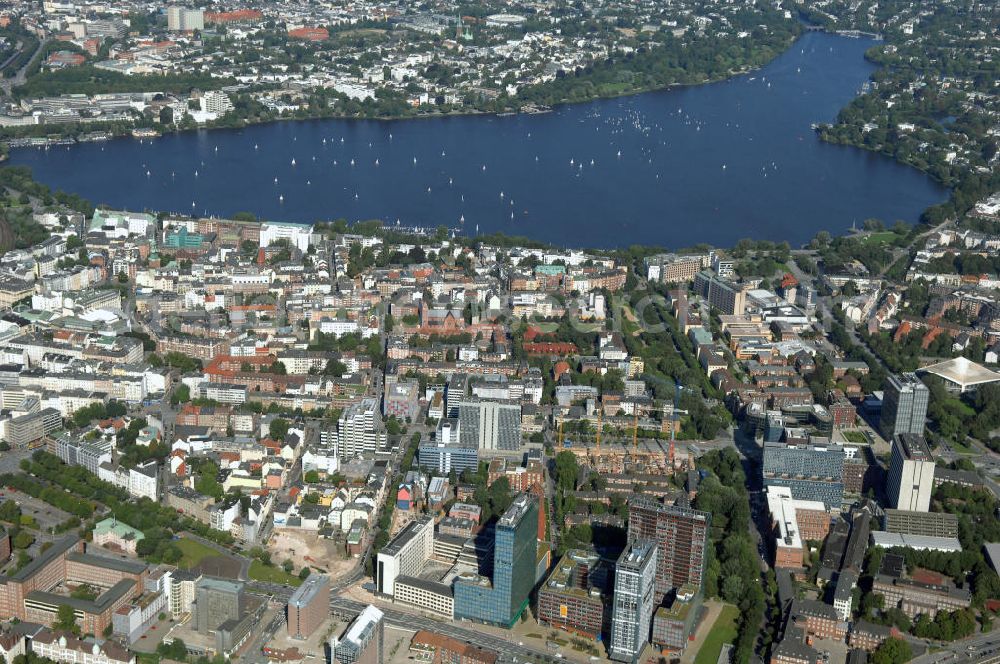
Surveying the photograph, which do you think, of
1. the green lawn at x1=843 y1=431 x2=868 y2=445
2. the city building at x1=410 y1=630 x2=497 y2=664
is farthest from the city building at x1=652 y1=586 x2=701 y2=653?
the green lawn at x1=843 y1=431 x2=868 y2=445

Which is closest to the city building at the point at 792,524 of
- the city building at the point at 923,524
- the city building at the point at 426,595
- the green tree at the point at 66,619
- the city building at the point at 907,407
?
the city building at the point at 923,524

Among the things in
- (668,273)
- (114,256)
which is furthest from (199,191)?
(668,273)

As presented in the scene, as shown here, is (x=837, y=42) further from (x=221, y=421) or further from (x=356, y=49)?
(x=221, y=421)

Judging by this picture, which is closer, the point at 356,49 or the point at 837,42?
the point at 356,49

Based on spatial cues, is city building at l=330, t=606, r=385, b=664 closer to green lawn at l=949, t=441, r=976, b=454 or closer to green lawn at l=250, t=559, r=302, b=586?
green lawn at l=250, t=559, r=302, b=586

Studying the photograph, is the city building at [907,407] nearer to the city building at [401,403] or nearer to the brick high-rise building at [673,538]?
the brick high-rise building at [673,538]
